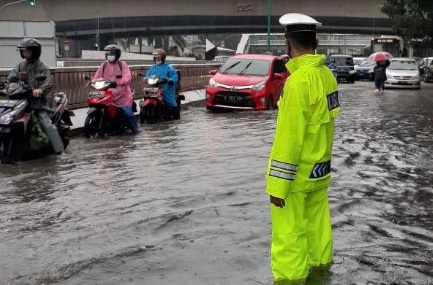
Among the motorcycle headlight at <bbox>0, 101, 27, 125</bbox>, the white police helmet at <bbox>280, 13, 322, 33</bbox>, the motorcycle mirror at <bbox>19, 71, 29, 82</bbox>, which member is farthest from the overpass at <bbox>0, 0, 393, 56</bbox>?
the white police helmet at <bbox>280, 13, 322, 33</bbox>

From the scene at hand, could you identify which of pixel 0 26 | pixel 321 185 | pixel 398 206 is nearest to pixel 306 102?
pixel 321 185

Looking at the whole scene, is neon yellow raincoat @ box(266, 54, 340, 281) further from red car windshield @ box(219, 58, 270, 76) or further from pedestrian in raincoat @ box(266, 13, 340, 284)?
red car windshield @ box(219, 58, 270, 76)

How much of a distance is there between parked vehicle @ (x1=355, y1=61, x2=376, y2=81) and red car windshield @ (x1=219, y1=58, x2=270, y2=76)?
30.5 metres

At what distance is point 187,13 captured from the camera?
58875 mm

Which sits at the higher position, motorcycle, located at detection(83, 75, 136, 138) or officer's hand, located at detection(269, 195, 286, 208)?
officer's hand, located at detection(269, 195, 286, 208)

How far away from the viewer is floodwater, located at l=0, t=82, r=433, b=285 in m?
4.66

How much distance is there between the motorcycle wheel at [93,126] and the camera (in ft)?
39.9

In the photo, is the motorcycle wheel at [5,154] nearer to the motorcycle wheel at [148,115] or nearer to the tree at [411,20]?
the motorcycle wheel at [148,115]

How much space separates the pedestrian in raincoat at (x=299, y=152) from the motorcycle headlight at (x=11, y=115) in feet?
18.7

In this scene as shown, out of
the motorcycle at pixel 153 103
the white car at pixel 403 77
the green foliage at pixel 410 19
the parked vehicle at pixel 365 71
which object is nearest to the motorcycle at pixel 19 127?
the motorcycle at pixel 153 103

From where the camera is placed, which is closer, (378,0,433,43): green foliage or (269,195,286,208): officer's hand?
(269,195,286,208): officer's hand

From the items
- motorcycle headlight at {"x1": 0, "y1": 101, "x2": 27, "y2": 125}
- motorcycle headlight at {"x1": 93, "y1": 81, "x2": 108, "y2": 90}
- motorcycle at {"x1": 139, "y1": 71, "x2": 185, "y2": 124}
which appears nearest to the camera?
motorcycle headlight at {"x1": 0, "y1": 101, "x2": 27, "y2": 125}

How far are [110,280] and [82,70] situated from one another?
37.8 feet

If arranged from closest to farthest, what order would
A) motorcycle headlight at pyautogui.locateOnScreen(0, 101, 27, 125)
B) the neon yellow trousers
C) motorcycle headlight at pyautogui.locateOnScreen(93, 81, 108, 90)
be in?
the neon yellow trousers
motorcycle headlight at pyautogui.locateOnScreen(0, 101, 27, 125)
motorcycle headlight at pyautogui.locateOnScreen(93, 81, 108, 90)
